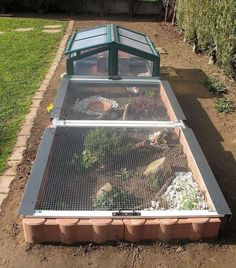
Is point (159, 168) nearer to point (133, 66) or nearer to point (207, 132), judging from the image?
point (207, 132)

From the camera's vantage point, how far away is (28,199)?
11.2 ft

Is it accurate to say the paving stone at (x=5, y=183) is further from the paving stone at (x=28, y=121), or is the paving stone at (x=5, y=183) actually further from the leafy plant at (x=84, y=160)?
the paving stone at (x=28, y=121)

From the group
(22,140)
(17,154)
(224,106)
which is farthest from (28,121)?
(224,106)

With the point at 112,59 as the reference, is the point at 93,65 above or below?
below

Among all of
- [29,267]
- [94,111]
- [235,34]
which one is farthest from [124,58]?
[29,267]

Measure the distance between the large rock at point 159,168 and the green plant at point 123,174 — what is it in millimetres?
188

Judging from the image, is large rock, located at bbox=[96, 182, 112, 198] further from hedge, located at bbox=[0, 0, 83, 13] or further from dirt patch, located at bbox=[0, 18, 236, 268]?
hedge, located at bbox=[0, 0, 83, 13]

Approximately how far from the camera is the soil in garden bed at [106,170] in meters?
3.62

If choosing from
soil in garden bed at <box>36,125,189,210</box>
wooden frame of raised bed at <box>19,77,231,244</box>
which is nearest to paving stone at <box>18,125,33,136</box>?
soil in garden bed at <box>36,125,189,210</box>

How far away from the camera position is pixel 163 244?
350cm

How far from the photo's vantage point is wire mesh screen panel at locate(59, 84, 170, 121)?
16.6 feet

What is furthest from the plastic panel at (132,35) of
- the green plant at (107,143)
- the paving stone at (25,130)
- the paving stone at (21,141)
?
the green plant at (107,143)

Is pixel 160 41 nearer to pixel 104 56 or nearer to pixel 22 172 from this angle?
pixel 104 56

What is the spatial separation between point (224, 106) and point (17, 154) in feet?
→ 12.2
